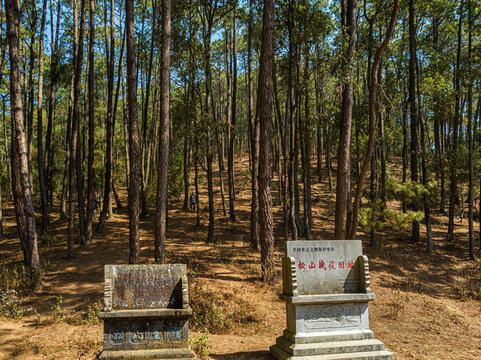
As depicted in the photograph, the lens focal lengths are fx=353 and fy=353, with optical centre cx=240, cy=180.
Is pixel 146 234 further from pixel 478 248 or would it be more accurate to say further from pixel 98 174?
pixel 478 248

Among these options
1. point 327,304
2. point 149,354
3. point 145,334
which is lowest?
point 149,354

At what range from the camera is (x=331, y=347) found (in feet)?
19.5

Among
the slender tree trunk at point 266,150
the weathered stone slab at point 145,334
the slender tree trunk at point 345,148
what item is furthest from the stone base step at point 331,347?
the slender tree trunk at point 266,150

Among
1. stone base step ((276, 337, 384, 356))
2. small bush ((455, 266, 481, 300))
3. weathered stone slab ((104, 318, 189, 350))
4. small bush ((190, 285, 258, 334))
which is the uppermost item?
weathered stone slab ((104, 318, 189, 350))

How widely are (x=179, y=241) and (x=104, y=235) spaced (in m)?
4.25

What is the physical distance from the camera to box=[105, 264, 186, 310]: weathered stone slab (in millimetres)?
5555

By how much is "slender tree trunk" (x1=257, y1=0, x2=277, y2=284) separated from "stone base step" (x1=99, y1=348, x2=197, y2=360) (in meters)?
6.30

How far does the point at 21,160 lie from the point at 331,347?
32.2 feet

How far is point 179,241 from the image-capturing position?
53.9ft

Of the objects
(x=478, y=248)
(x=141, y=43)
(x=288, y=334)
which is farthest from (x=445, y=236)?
(x=141, y=43)

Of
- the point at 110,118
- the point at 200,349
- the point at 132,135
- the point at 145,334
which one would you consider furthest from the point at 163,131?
the point at 110,118

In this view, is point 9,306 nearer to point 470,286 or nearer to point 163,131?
point 163,131

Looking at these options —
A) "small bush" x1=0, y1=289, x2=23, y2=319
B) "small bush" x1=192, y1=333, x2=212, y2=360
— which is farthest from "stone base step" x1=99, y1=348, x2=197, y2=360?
"small bush" x1=0, y1=289, x2=23, y2=319

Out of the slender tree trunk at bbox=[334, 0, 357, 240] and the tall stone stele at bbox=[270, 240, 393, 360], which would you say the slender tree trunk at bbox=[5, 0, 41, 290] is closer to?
the tall stone stele at bbox=[270, 240, 393, 360]
